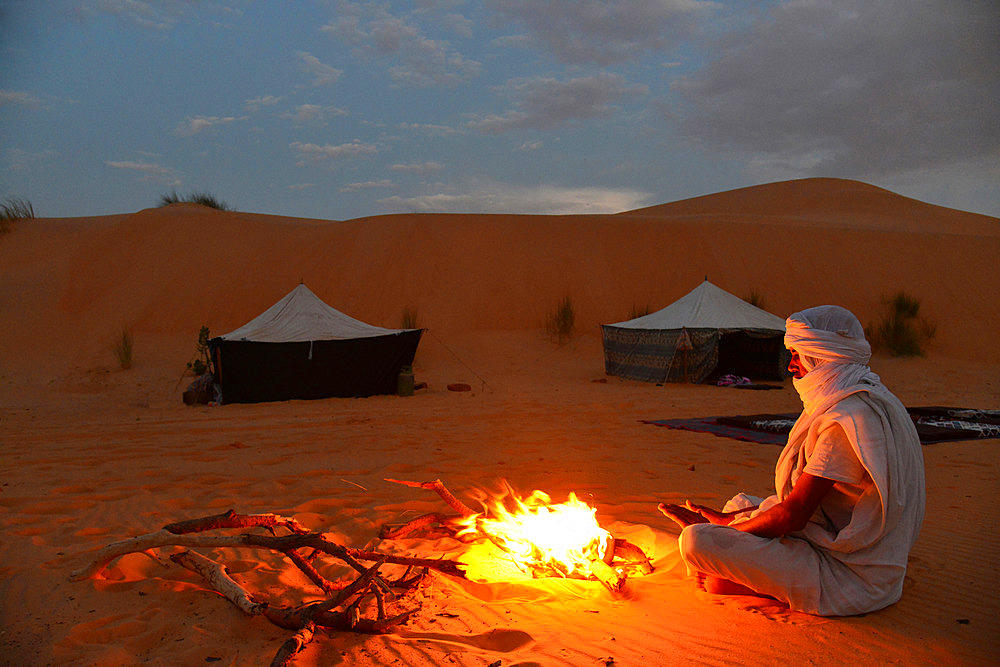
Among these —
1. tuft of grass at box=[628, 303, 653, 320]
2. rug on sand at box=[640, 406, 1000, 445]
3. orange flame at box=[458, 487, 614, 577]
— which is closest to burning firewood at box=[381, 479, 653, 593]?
orange flame at box=[458, 487, 614, 577]

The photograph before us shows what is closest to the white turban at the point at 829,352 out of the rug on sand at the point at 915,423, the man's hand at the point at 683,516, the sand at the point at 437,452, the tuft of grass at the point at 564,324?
the man's hand at the point at 683,516

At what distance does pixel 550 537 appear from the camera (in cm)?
292

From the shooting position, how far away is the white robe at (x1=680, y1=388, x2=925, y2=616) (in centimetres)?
216

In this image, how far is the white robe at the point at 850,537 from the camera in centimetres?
216

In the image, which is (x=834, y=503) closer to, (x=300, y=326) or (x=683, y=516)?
(x=683, y=516)

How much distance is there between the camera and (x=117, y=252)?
2341 centimetres

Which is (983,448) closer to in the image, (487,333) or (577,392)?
(577,392)

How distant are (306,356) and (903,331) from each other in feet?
51.9

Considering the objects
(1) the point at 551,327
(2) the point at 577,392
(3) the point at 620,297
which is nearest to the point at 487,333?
(1) the point at 551,327

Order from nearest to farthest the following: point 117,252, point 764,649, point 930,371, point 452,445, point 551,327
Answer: point 764,649
point 452,445
point 930,371
point 551,327
point 117,252

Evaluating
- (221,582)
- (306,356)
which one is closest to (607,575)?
(221,582)

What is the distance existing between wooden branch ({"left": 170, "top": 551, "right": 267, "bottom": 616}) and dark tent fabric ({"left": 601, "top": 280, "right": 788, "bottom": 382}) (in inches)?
412

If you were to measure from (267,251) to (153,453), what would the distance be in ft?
65.0

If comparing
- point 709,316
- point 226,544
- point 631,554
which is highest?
point 709,316
